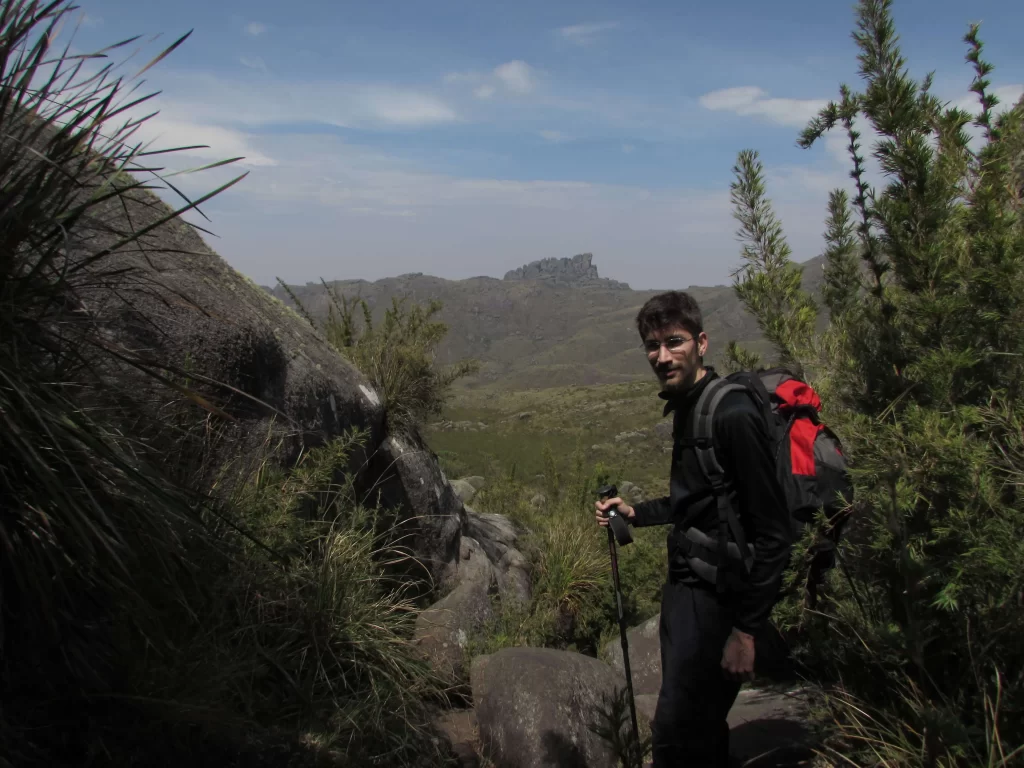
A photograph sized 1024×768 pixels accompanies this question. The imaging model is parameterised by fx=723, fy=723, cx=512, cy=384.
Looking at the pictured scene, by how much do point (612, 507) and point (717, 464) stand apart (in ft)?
3.00

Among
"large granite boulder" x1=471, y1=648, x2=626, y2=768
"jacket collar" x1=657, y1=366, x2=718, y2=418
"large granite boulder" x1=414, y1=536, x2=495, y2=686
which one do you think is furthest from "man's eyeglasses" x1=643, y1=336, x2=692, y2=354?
"large granite boulder" x1=414, y1=536, x2=495, y2=686

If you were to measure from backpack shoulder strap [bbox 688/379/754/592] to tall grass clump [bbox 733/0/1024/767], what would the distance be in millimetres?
503

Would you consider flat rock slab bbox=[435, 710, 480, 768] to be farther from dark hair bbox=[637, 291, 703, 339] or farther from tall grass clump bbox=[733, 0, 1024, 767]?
dark hair bbox=[637, 291, 703, 339]

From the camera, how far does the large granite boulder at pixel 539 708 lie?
4.27 meters

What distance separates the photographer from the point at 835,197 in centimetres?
393

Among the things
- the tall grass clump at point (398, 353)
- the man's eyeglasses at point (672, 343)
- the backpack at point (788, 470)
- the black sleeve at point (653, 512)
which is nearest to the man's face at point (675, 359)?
the man's eyeglasses at point (672, 343)

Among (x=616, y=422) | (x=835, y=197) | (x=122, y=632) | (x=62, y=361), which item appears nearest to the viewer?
(x=62, y=361)

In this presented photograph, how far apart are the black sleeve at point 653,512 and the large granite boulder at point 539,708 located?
1.11 metres

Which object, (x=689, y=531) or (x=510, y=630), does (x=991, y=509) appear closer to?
(x=689, y=531)

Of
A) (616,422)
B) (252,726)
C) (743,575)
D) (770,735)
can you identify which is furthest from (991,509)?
(616,422)

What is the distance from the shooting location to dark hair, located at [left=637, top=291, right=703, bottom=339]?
3.10 metres

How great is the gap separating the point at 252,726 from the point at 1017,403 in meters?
3.41

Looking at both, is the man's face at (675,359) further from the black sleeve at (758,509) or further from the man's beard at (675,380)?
the black sleeve at (758,509)

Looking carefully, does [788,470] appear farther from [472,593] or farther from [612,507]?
[472,593]
